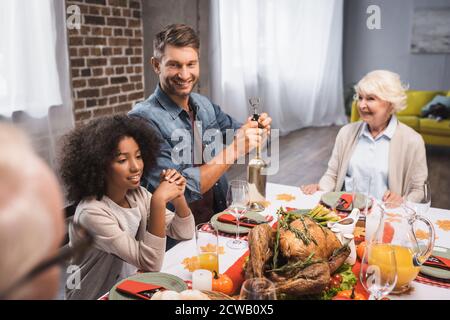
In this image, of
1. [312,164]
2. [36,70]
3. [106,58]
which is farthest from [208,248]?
[312,164]

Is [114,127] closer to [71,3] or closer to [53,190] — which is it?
[53,190]

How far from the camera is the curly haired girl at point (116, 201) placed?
127cm

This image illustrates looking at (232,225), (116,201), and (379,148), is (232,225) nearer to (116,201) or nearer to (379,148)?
(116,201)

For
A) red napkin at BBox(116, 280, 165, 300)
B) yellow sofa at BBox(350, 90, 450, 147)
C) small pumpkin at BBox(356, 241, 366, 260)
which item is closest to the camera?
red napkin at BBox(116, 280, 165, 300)

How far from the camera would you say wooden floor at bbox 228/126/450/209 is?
4051 mm

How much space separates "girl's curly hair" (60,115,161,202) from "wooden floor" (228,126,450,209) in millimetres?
2708

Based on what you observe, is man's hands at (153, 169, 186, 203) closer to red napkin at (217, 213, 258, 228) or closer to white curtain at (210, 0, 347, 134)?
red napkin at (217, 213, 258, 228)

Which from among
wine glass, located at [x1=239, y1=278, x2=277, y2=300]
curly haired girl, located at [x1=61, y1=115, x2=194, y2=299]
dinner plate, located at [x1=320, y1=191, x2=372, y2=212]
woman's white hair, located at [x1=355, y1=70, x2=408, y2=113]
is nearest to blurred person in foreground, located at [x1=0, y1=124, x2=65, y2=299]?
wine glass, located at [x1=239, y1=278, x2=277, y2=300]

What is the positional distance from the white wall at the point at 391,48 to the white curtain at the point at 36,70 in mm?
5736

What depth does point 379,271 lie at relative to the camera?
2.95 ft

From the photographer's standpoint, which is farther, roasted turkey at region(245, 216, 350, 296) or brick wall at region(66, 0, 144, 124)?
brick wall at region(66, 0, 144, 124)

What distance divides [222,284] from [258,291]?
282 mm

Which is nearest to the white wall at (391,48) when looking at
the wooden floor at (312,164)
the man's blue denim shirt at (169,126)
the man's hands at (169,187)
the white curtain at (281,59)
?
the white curtain at (281,59)
